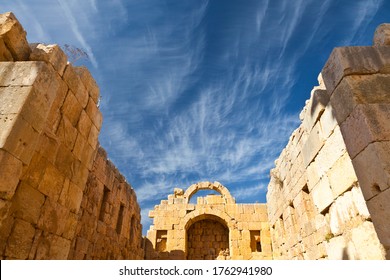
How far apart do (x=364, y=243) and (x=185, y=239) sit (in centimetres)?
1103

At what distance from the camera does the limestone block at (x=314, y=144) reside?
4.43 metres

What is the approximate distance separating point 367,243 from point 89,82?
15.6 ft

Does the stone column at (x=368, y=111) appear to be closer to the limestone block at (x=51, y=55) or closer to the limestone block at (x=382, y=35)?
the limestone block at (x=382, y=35)

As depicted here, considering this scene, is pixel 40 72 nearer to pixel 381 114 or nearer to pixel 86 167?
pixel 86 167

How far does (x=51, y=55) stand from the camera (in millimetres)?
3365

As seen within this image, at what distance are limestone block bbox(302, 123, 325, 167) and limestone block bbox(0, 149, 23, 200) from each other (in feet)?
14.2

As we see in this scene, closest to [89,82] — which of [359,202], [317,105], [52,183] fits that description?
[52,183]

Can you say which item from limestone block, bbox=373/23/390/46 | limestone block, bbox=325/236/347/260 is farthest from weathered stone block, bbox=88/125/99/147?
limestone block, bbox=373/23/390/46

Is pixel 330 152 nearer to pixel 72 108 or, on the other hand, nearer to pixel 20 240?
pixel 72 108

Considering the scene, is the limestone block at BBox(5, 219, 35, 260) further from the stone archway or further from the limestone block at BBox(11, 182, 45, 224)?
the stone archway

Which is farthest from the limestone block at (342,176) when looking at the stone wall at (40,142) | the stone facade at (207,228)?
the stone facade at (207,228)

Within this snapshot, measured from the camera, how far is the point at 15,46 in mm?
3275

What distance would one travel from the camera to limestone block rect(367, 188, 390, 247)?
2662 mm

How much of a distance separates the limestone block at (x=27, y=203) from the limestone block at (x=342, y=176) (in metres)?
4.08
